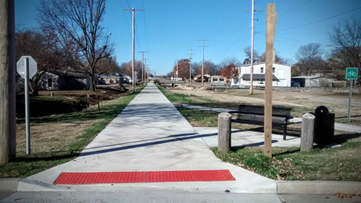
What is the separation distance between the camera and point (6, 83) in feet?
19.0

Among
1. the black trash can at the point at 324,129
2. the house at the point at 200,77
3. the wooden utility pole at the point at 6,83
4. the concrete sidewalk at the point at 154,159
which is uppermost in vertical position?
the house at the point at 200,77

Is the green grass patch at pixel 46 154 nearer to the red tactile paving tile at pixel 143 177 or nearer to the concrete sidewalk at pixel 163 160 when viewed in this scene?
the concrete sidewalk at pixel 163 160

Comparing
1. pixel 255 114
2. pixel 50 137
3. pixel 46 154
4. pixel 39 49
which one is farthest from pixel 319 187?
pixel 39 49

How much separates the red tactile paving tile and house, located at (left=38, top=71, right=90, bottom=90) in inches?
1769

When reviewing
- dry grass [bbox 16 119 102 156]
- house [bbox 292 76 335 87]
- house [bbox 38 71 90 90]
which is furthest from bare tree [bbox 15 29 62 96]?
house [bbox 292 76 335 87]

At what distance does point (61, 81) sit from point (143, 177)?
49.2 m

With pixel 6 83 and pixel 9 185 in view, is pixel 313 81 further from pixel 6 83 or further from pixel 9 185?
pixel 9 185

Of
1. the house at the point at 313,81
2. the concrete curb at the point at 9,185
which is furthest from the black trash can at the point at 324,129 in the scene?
the house at the point at 313,81

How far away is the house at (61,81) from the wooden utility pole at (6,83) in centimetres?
4358

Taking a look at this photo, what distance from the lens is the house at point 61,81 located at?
47531 millimetres

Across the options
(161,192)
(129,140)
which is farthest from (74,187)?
(129,140)

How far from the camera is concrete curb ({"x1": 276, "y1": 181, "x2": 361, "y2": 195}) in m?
4.95

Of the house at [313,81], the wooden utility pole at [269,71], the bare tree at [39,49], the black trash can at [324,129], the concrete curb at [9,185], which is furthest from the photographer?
the house at [313,81]

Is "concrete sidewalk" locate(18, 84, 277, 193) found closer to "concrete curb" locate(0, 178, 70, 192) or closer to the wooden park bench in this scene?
"concrete curb" locate(0, 178, 70, 192)
